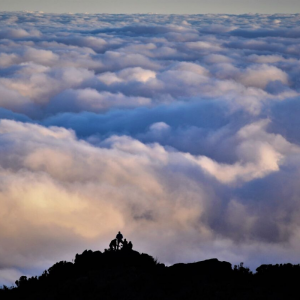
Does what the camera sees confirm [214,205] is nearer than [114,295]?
No

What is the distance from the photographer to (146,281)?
46.9 ft

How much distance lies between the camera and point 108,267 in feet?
51.3

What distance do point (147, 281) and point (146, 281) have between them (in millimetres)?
37

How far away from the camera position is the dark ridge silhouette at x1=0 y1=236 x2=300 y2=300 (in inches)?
535

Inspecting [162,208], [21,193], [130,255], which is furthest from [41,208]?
[130,255]

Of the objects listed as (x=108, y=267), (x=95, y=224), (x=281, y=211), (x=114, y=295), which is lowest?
(x=114, y=295)

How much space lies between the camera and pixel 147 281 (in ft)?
46.9

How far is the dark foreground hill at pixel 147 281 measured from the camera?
1358 cm

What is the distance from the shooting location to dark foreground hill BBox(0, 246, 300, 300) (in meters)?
13.6

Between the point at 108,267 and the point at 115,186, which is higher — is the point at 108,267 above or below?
below

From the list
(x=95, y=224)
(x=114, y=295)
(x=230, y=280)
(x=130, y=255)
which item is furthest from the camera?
(x=95, y=224)

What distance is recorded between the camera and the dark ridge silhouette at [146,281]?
44.5 ft

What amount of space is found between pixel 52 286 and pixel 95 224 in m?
156

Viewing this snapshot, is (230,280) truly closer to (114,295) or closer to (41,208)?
(114,295)
